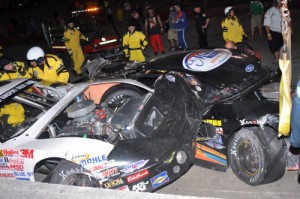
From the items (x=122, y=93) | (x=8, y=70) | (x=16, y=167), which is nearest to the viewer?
(x=16, y=167)

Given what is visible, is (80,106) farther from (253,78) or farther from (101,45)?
(101,45)

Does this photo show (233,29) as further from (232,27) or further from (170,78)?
(170,78)

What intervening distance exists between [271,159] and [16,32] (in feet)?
85.8

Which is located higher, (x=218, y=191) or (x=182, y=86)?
(x=182, y=86)

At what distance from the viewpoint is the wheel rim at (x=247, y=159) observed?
4.45 meters

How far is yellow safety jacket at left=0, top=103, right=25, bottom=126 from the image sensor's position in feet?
19.2

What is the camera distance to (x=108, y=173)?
402 cm

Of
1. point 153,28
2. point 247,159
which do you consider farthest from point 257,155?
point 153,28

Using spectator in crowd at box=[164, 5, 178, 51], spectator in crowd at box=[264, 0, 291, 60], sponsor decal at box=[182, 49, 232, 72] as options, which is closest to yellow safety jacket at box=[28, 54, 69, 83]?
sponsor decal at box=[182, 49, 232, 72]

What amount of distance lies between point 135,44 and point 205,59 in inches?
157

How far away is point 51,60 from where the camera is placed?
24.5 ft

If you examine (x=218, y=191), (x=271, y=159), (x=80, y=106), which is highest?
(x=80, y=106)

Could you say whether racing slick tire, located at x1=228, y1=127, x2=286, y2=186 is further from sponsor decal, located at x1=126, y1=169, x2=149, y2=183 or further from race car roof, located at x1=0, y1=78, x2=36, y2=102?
race car roof, located at x1=0, y1=78, x2=36, y2=102

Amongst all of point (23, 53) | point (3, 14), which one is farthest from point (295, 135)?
point (3, 14)
